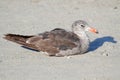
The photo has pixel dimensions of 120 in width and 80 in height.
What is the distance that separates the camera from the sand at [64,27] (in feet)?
34.7

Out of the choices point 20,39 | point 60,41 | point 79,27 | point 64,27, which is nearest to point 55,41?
point 60,41

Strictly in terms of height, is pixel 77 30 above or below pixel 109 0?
below

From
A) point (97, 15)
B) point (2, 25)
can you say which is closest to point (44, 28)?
point (2, 25)

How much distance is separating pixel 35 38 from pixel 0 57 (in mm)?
877

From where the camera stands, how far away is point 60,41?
1170 cm

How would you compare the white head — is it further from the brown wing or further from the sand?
the sand

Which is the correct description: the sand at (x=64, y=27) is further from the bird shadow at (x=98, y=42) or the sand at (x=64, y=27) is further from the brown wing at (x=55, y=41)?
the brown wing at (x=55, y=41)

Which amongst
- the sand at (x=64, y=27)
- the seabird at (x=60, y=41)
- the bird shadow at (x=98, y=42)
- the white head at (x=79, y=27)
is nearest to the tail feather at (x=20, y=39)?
the seabird at (x=60, y=41)

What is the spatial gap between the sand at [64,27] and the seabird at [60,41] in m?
0.14

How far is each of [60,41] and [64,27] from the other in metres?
2.75

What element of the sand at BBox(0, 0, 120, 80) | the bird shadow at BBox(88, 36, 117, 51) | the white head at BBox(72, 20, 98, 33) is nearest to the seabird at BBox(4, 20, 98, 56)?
the white head at BBox(72, 20, 98, 33)

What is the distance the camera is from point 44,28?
46.4ft

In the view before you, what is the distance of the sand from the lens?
416 inches

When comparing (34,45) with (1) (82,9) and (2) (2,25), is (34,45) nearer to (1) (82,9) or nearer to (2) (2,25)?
(2) (2,25)
